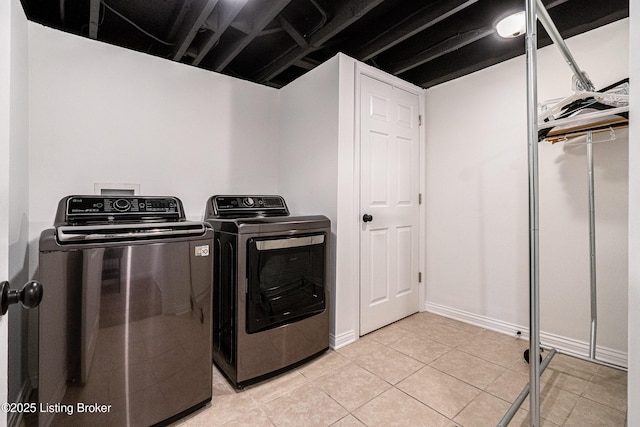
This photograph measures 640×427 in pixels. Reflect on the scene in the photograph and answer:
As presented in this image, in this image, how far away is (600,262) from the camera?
2010 millimetres

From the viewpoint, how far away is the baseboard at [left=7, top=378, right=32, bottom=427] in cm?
139

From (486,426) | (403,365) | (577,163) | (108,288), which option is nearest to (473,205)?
(577,163)

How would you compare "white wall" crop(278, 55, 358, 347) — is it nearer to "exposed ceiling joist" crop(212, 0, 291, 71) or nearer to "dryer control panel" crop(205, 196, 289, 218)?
"dryer control panel" crop(205, 196, 289, 218)

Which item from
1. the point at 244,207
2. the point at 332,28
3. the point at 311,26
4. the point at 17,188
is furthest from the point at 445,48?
the point at 17,188

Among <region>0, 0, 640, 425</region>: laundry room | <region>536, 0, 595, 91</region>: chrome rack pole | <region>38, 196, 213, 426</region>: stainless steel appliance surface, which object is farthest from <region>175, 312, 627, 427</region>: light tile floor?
<region>536, 0, 595, 91</region>: chrome rack pole

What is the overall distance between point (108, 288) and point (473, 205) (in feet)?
9.07

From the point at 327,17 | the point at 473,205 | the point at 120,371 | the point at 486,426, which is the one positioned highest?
the point at 327,17

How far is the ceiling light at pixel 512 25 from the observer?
1.79 m

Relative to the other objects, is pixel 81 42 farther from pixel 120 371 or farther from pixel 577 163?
pixel 577 163

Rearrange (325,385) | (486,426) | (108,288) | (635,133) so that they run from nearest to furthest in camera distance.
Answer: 1. (635,133)
2. (108,288)
3. (486,426)
4. (325,385)

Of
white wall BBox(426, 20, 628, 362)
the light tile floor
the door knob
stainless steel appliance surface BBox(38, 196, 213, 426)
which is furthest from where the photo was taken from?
white wall BBox(426, 20, 628, 362)

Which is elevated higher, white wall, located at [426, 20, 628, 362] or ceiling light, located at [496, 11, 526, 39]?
ceiling light, located at [496, 11, 526, 39]

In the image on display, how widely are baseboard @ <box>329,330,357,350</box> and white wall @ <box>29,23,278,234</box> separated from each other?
1.50 meters

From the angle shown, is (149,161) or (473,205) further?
(473,205)
